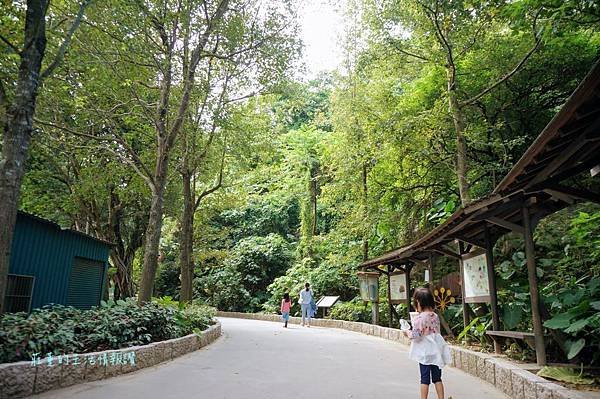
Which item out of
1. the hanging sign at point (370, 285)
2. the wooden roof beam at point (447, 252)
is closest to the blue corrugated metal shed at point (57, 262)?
the hanging sign at point (370, 285)

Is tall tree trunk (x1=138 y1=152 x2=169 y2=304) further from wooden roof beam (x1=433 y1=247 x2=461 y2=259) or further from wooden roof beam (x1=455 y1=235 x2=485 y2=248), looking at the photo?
wooden roof beam (x1=455 y1=235 x2=485 y2=248)

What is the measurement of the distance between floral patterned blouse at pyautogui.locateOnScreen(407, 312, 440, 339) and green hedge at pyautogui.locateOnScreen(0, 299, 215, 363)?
15.4 feet

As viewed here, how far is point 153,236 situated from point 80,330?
412cm

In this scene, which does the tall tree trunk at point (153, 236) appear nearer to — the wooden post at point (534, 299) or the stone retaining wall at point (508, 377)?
the stone retaining wall at point (508, 377)

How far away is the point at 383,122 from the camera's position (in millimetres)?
13906

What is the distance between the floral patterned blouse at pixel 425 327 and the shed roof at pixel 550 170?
7.58 feet

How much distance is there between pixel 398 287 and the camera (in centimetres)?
1397

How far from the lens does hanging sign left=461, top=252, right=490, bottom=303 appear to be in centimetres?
790

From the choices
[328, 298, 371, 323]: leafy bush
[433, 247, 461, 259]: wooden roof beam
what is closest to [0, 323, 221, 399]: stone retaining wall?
[433, 247, 461, 259]: wooden roof beam

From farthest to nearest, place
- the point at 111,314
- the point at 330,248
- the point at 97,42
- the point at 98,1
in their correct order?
the point at 330,248, the point at 97,42, the point at 98,1, the point at 111,314

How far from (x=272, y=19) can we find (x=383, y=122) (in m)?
4.87

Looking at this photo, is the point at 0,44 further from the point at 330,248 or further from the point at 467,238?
the point at 330,248

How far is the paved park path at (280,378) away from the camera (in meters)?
5.40

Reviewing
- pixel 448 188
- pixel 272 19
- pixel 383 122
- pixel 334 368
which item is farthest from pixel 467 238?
pixel 272 19
